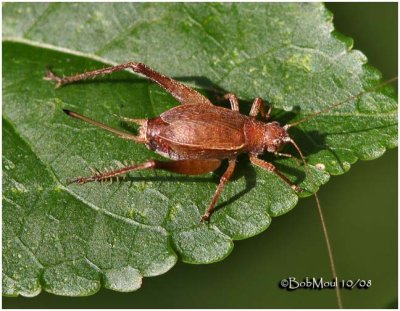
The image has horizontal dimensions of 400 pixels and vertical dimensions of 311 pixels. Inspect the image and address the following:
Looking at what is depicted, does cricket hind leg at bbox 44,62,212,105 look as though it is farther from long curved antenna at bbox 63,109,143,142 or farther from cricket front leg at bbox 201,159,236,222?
cricket front leg at bbox 201,159,236,222

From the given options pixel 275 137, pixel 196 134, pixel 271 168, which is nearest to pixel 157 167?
pixel 196 134

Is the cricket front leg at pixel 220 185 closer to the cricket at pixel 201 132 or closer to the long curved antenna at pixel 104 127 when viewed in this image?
the cricket at pixel 201 132

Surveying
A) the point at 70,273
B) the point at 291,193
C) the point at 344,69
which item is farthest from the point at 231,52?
the point at 70,273

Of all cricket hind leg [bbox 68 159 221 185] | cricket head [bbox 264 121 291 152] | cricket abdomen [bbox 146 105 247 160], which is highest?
cricket head [bbox 264 121 291 152]

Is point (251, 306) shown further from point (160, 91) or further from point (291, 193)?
point (160, 91)

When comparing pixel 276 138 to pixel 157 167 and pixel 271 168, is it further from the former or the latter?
pixel 157 167

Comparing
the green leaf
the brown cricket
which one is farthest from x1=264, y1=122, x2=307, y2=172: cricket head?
the green leaf

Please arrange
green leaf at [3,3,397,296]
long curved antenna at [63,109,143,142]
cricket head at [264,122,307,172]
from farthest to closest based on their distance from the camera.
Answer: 1. cricket head at [264,122,307,172]
2. long curved antenna at [63,109,143,142]
3. green leaf at [3,3,397,296]
